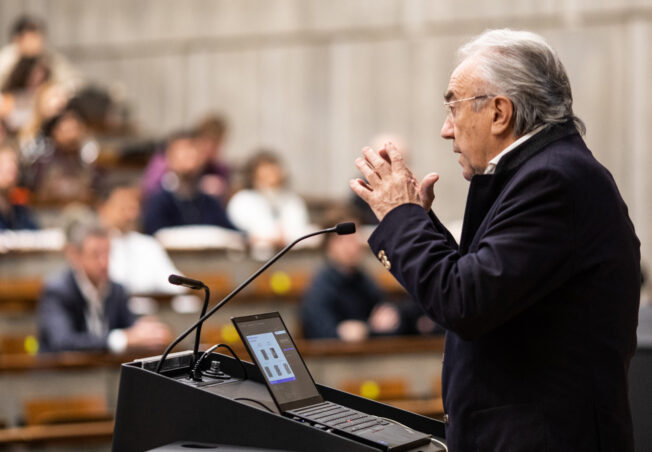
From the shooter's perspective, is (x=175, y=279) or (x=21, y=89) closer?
(x=175, y=279)

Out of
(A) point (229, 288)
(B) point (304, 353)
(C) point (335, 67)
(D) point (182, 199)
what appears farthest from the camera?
(C) point (335, 67)

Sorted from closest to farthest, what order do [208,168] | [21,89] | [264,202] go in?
1. [264,202]
2. [208,168]
3. [21,89]

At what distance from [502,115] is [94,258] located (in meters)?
2.46

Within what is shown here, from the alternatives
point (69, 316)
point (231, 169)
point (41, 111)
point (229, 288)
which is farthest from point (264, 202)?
point (69, 316)

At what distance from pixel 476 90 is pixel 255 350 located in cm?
46

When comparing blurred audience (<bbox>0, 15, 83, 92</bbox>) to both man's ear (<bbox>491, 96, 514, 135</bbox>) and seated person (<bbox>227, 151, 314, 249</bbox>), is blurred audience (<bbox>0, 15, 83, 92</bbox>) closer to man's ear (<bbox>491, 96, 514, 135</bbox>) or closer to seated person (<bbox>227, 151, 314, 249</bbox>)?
seated person (<bbox>227, 151, 314, 249</bbox>)

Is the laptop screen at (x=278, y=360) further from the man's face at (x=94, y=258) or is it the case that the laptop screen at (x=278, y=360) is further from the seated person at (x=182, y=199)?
the seated person at (x=182, y=199)

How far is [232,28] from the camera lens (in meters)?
7.04

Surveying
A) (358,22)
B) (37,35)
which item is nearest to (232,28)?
(358,22)

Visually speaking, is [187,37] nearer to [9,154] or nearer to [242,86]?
[242,86]

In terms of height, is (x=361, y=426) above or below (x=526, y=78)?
below

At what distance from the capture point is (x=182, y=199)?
5.01 m

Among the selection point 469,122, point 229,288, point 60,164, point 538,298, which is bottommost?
point 229,288

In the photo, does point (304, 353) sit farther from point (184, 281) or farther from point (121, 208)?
point (184, 281)
